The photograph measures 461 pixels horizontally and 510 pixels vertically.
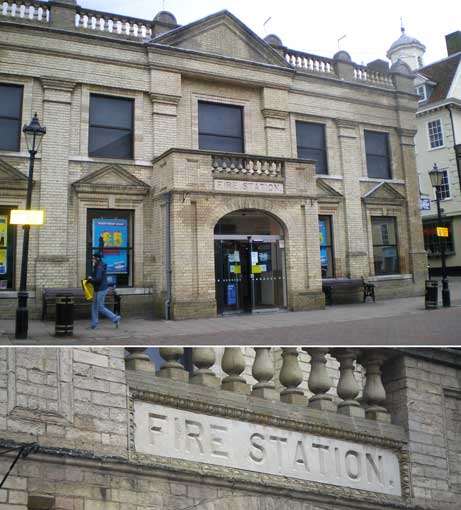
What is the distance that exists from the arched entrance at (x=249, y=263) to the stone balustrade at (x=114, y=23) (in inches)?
200

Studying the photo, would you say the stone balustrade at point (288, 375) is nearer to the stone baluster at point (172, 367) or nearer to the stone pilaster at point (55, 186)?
the stone baluster at point (172, 367)

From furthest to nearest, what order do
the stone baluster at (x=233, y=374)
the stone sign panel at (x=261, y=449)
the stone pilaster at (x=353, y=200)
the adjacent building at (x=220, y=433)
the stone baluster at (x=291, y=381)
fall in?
1. the stone pilaster at (x=353, y=200)
2. the stone baluster at (x=291, y=381)
3. the stone baluster at (x=233, y=374)
4. the stone sign panel at (x=261, y=449)
5. the adjacent building at (x=220, y=433)

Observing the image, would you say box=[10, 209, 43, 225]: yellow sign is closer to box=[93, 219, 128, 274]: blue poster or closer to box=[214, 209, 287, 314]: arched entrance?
box=[93, 219, 128, 274]: blue poster

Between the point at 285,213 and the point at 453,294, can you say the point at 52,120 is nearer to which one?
the point at 285,213

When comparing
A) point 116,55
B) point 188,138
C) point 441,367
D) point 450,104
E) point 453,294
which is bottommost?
point 441,367

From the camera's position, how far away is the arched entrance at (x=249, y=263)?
1261 cm

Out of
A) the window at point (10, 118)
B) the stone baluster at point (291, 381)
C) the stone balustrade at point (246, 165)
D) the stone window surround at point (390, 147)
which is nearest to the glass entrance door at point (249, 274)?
the stone balustrade at point (246, 165)

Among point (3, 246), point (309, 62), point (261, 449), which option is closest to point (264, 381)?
point (261, 449)

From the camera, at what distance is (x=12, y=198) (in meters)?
11.8

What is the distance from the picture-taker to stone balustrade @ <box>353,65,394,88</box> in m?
16.8

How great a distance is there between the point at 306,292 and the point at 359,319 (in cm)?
206

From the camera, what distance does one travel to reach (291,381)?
19.8 ft

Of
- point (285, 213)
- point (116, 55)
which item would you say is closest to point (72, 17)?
point (116, 55)

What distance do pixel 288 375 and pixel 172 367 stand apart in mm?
1476
